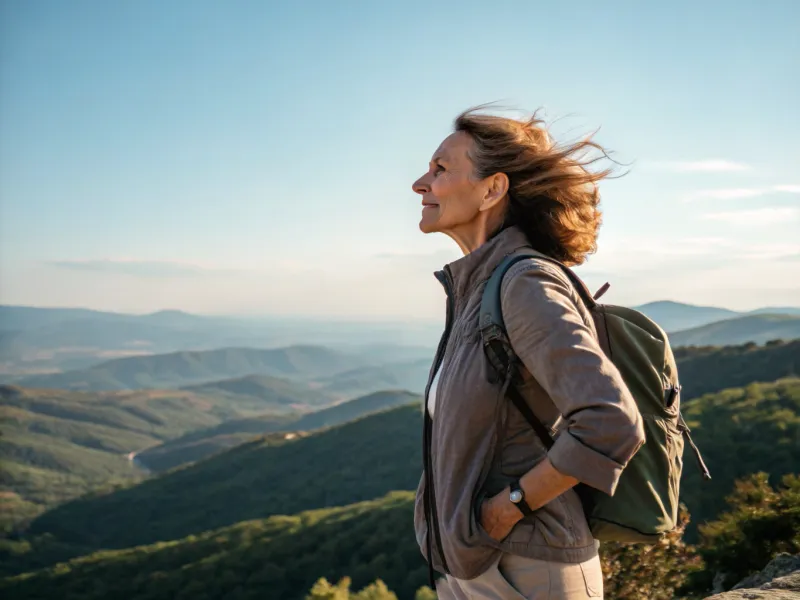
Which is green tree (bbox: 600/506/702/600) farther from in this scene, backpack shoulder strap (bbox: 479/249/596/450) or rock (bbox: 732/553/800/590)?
backpack shoulder strap (bbox: 479/249/596/450)

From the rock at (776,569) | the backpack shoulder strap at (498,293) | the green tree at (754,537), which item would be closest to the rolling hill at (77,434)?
the green tree at (754,537)

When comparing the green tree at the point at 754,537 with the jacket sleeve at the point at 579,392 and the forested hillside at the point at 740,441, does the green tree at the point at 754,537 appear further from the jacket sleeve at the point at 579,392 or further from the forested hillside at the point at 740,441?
the forested hillside at the point at 740,441

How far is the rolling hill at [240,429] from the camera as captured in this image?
11006cm

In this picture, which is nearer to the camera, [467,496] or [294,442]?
[467,496]

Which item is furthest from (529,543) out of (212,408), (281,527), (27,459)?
(212,408)

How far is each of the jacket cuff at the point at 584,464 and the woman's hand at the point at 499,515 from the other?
15 cm

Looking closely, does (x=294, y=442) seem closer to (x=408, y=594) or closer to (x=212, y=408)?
(x=408, y=594)

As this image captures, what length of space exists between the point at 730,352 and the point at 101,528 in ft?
167

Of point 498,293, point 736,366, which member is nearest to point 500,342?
point 498,293

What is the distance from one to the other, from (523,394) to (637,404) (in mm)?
297

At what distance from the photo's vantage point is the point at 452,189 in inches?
81.7

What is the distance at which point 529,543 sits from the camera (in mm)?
1717

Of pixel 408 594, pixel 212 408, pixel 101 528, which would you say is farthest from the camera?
pixel 212 408

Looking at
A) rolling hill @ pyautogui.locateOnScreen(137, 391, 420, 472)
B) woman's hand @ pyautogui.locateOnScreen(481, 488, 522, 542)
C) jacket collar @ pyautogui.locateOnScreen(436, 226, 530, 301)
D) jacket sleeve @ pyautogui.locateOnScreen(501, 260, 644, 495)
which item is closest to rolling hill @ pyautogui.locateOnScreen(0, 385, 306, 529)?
rolling hill @ pyautogui.locateOnScreen(137, 391, 420, 472)
